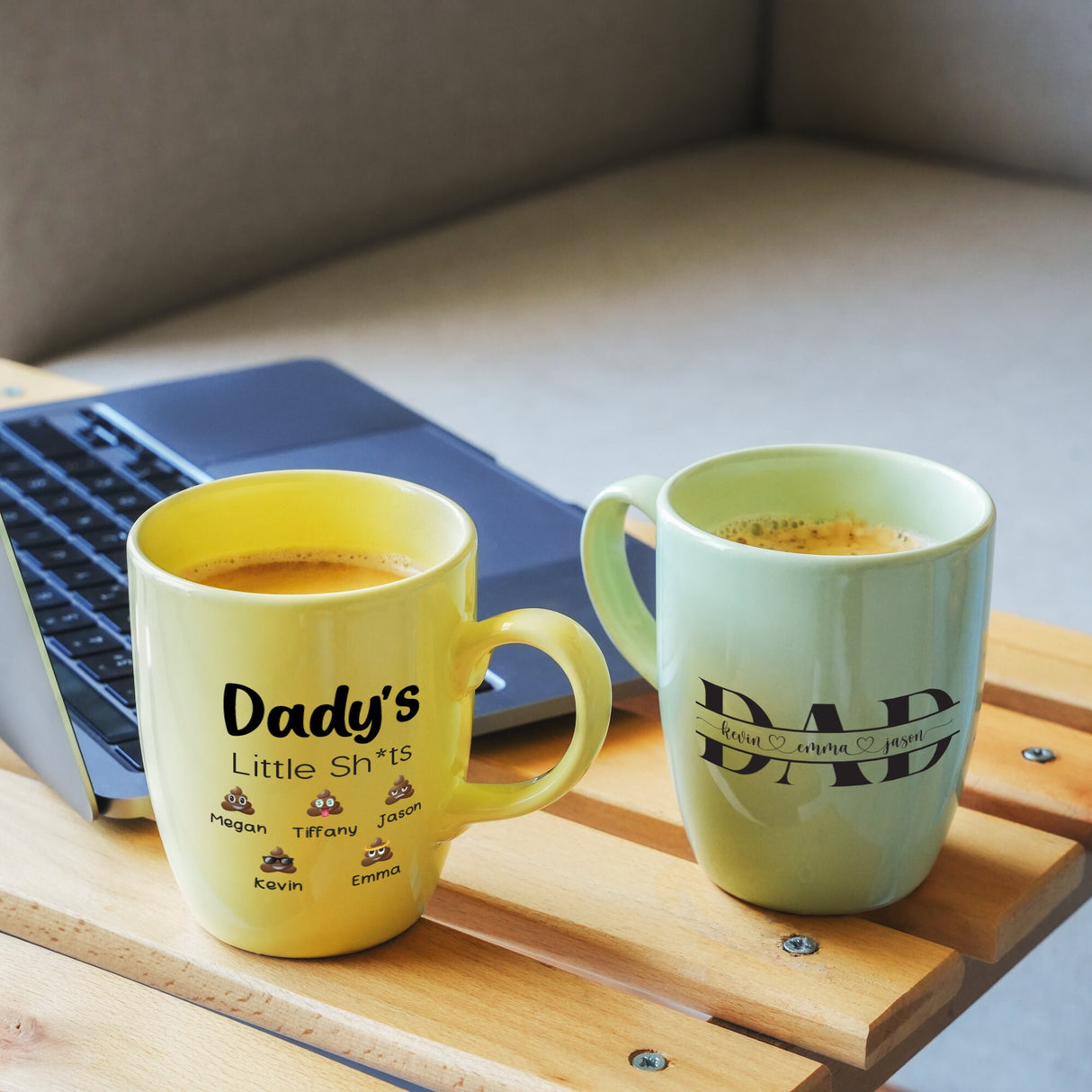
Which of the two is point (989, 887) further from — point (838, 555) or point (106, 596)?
point (106, 596)

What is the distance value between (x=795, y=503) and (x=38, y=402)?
45 cm

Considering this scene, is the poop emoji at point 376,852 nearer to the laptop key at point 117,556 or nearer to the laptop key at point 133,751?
A: the laptop key at point 133,751

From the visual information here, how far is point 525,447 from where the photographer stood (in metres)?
1.36

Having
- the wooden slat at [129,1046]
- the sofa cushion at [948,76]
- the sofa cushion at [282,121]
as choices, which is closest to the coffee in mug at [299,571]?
the wooden slat at [129,1046]

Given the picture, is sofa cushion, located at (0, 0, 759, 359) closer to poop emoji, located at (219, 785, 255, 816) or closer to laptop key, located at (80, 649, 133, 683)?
laptop key, located at (80, 649, 133, 683)

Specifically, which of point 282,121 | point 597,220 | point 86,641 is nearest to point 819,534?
point 86,641

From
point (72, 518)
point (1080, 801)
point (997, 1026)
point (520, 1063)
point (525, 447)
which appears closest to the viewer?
point (520, 1063)

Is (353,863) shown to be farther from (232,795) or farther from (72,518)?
(72,518)

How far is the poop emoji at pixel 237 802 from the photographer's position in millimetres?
333

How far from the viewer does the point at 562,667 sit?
13.7 inches

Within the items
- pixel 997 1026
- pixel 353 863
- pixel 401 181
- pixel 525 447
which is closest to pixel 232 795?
pixel 353 863

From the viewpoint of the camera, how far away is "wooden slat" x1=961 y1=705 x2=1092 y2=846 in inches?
16.8

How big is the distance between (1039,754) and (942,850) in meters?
0.07

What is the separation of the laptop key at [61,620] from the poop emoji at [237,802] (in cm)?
18
